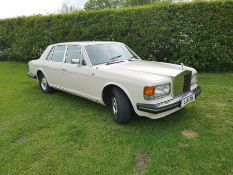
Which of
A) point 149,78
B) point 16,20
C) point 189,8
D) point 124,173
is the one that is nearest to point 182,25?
point 189,8

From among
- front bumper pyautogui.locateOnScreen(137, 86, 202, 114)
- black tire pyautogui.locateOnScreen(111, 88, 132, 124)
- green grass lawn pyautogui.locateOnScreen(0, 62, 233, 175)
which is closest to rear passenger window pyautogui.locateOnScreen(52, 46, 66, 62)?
green grass lawn pyautogui.locateOnScreen(0, 62, 233, 175)

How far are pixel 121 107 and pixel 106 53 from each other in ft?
5.22

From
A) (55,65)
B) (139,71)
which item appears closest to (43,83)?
(55,65)

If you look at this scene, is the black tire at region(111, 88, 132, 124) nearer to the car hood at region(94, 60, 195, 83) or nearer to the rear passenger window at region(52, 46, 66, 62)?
the car hood at region(94, 60, 195, 83)

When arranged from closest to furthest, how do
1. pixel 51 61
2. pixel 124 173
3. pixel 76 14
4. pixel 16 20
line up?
pixel 124 173, pixel 51 61, pixel 76 14, pixel 16 20

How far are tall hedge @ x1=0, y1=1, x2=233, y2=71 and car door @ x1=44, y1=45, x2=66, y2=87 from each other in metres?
4.01

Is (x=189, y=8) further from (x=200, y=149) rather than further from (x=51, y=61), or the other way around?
(x=200, y=149)

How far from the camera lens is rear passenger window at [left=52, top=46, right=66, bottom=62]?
7.56m

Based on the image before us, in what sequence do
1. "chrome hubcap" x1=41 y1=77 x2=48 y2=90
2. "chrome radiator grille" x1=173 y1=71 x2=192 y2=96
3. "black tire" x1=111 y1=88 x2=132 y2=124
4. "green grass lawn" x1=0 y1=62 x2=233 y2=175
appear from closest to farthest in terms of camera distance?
"green grass lawn" x1=0 y1=62 x2=233 y2=175 < "chrome radiator grille" x1=173 y1=71 x2=192 y2=96 < "black tire" x1=111 y1=88 x2=132 y2=124 < "chrome hubcap" x1=41 y1=77 x2=48 y2=90

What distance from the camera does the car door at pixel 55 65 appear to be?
24.6 ft

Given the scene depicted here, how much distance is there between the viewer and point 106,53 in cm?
657

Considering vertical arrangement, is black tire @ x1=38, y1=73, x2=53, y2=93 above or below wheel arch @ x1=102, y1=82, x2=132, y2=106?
below

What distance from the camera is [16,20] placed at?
1623 centimetres

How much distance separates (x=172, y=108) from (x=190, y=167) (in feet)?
4.25
